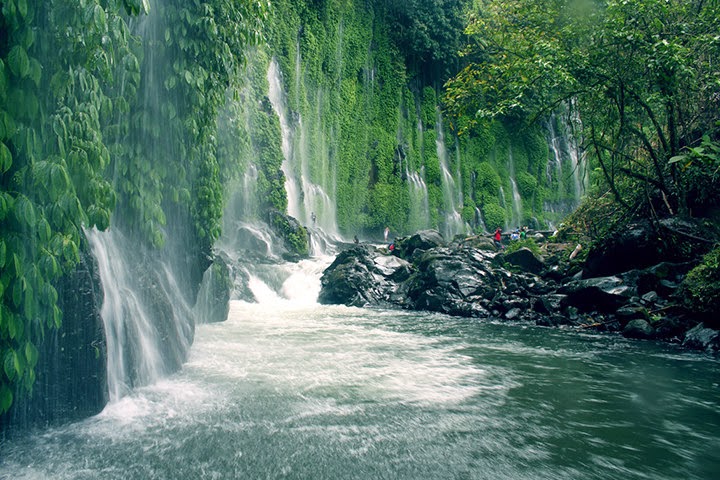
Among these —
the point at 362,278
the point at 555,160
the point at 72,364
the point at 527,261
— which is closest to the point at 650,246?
the point at 527,261

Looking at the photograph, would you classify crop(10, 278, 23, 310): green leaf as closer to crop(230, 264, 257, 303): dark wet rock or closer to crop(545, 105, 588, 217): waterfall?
crop(230, 264, 257, 303): dark wet rock

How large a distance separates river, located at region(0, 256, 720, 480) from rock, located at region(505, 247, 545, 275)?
691cm

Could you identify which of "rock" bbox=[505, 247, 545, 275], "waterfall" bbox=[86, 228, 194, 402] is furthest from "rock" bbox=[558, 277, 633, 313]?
"waterfall" bbox=[86, 228, 194, 402]

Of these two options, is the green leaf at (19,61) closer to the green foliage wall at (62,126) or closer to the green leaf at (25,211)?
the green foliage wall at (62,126)

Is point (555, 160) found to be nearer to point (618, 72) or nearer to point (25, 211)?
point (618, 72)

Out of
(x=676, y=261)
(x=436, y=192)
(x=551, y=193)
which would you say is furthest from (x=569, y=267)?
(x=551, y=193)

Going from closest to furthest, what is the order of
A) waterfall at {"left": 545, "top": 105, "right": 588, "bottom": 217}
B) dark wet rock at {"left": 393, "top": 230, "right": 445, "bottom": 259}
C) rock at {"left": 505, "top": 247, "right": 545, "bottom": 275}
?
rock at {"left": 505, "top": 247, "right": 545, "bottom": 275} → dark wet rock at {"left": 393, "top": 230, "right": 445, "bottom": 259} → waterfall at {"left": 545, "top": 105, "right": 588, "bottom": 217}

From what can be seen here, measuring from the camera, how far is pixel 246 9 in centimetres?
681

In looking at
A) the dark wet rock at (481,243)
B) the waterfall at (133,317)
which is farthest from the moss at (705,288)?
the dark wet rock at (481,243)

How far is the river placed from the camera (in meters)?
4.01

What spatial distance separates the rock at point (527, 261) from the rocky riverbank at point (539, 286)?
0.11ft

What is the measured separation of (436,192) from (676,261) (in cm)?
2878

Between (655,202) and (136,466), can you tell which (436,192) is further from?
(136,466)

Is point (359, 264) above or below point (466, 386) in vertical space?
above
